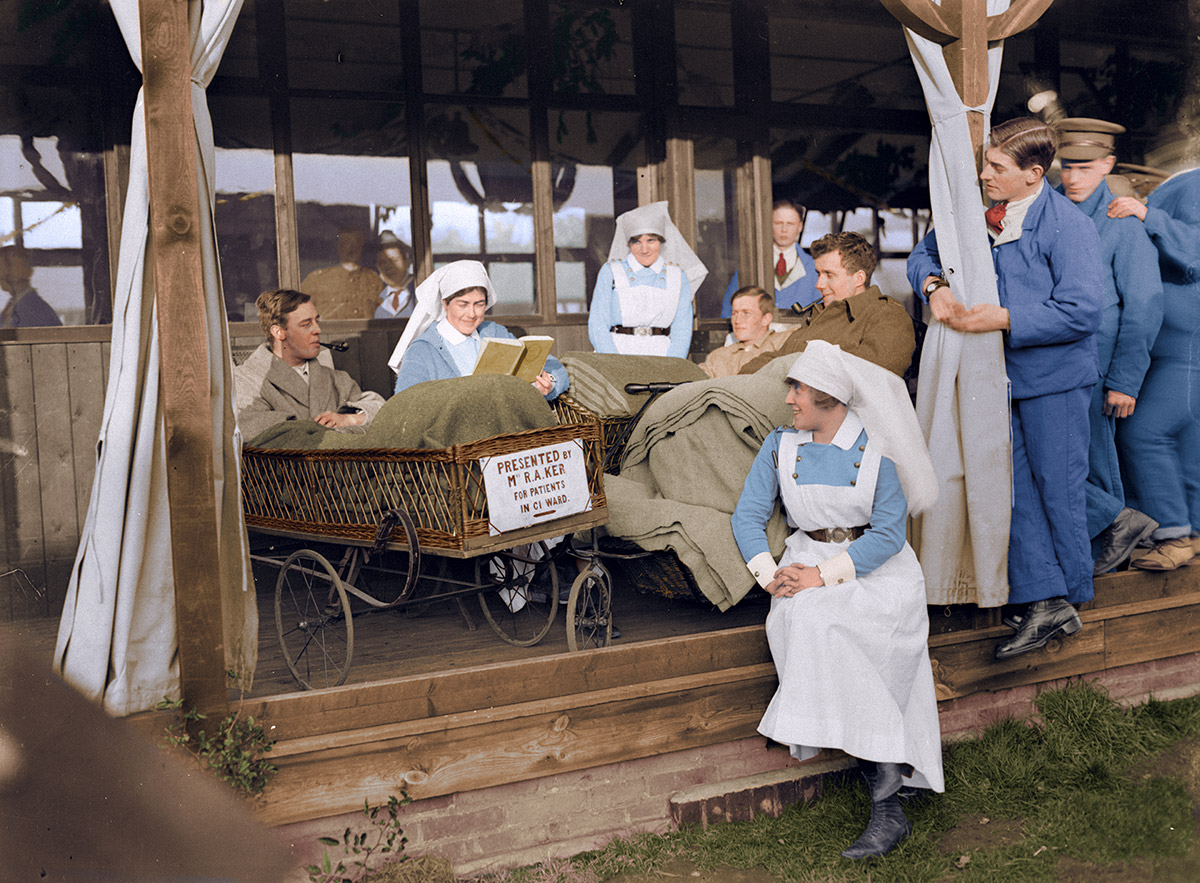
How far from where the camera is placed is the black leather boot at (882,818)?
3645mm

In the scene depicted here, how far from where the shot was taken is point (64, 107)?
5.67 metres

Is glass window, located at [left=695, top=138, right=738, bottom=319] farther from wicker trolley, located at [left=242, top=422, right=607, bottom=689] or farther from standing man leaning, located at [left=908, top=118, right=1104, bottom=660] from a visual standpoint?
wicker trolley, located at [left=242, top=422, right=607, bottom=689]

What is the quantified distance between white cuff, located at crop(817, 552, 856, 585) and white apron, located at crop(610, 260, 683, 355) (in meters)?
2.84

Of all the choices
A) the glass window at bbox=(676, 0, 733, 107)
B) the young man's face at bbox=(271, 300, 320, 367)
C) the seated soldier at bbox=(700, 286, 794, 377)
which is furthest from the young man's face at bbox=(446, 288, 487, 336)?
the glass window at bbox=(676, 0, 733, 107)

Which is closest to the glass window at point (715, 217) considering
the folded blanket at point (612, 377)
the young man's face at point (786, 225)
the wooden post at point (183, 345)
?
the young man's face at point (786, 225)

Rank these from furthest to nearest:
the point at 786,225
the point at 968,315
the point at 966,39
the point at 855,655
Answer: the point at 786,225, the point at 966,39, the point at 968,315, the point at 855,655

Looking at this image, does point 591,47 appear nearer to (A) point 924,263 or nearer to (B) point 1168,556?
(A) point 924,263

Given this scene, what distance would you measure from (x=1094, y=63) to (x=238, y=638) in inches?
324

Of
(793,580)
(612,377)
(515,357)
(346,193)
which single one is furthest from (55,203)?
(793,580)

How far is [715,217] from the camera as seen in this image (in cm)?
732

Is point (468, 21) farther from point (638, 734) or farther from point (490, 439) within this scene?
point (638, 734)

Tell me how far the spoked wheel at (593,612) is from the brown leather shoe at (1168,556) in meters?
2.76

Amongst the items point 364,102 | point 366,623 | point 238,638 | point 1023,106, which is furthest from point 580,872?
point 1023,106

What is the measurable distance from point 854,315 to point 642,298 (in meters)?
1.80
